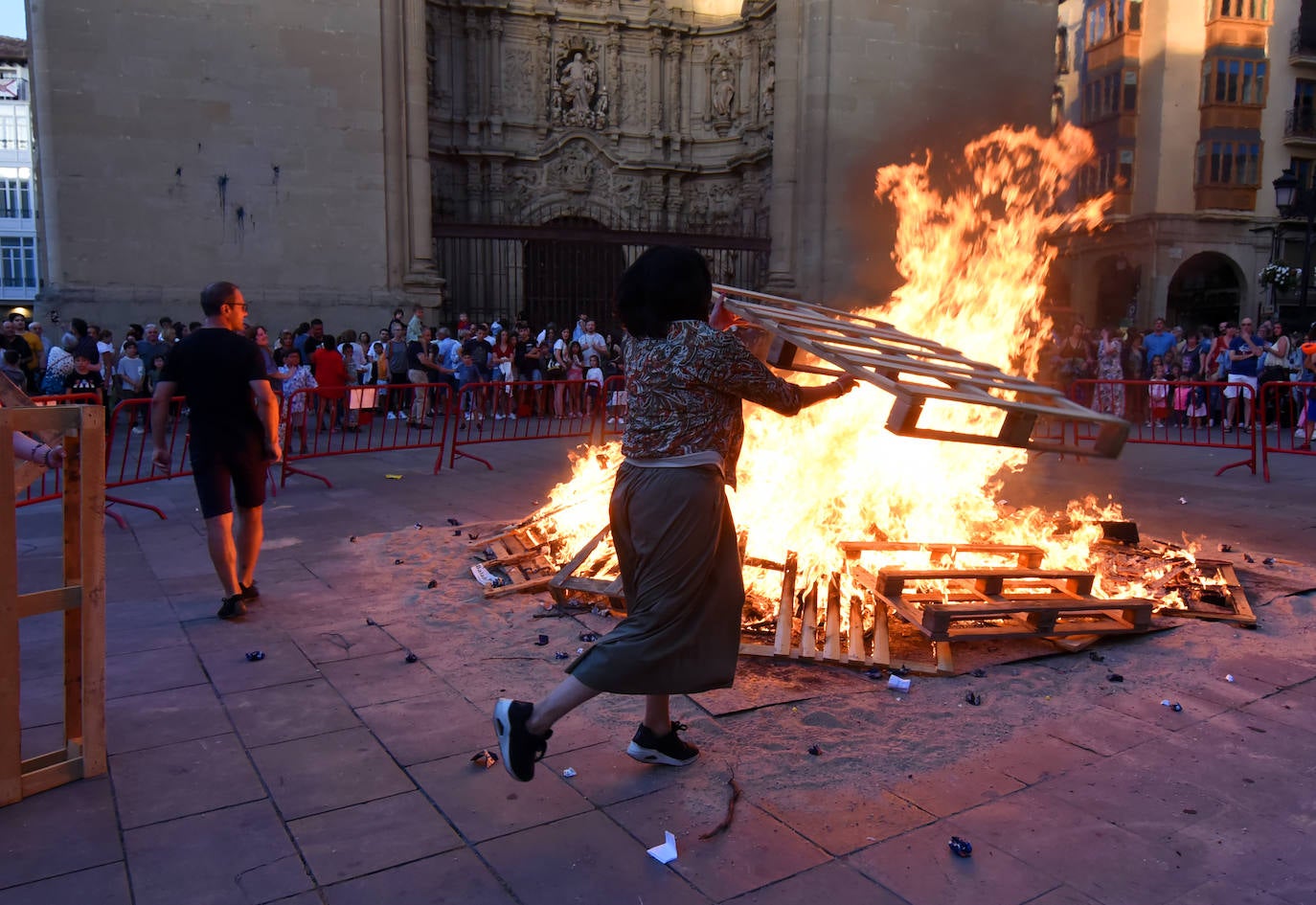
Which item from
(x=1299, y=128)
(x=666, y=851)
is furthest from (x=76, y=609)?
(x=1299, y=128)

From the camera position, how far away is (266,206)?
16734 millimetres

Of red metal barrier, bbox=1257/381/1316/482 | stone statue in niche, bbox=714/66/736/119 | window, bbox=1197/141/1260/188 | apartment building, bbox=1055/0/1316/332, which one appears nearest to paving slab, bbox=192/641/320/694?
red metal barrier, bbox=1257/381/1316/482

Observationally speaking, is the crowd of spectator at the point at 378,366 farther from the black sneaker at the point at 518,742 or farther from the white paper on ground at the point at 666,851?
the white paper on ground at the point at 666,851

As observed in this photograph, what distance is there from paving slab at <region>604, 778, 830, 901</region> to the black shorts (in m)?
3.32

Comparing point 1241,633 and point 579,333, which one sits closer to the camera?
point 1241,633

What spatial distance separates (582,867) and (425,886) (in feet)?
1.62

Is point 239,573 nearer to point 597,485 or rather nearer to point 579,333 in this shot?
point 597,485

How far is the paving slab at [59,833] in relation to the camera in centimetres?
296

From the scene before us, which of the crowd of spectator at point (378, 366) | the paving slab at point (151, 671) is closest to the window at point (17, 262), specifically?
the crowd of spectator at point (378, 366)

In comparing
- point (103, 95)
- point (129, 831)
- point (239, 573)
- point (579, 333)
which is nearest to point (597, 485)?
point (239, 573)

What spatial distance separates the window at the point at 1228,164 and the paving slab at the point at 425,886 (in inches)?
1500

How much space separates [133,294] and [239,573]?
1274cm

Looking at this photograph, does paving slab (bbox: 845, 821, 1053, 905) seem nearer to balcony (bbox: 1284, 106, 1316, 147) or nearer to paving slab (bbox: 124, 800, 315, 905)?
paving slab (bbox: 124, 800, 315, 905)

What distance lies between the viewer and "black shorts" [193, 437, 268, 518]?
5.37 meters
